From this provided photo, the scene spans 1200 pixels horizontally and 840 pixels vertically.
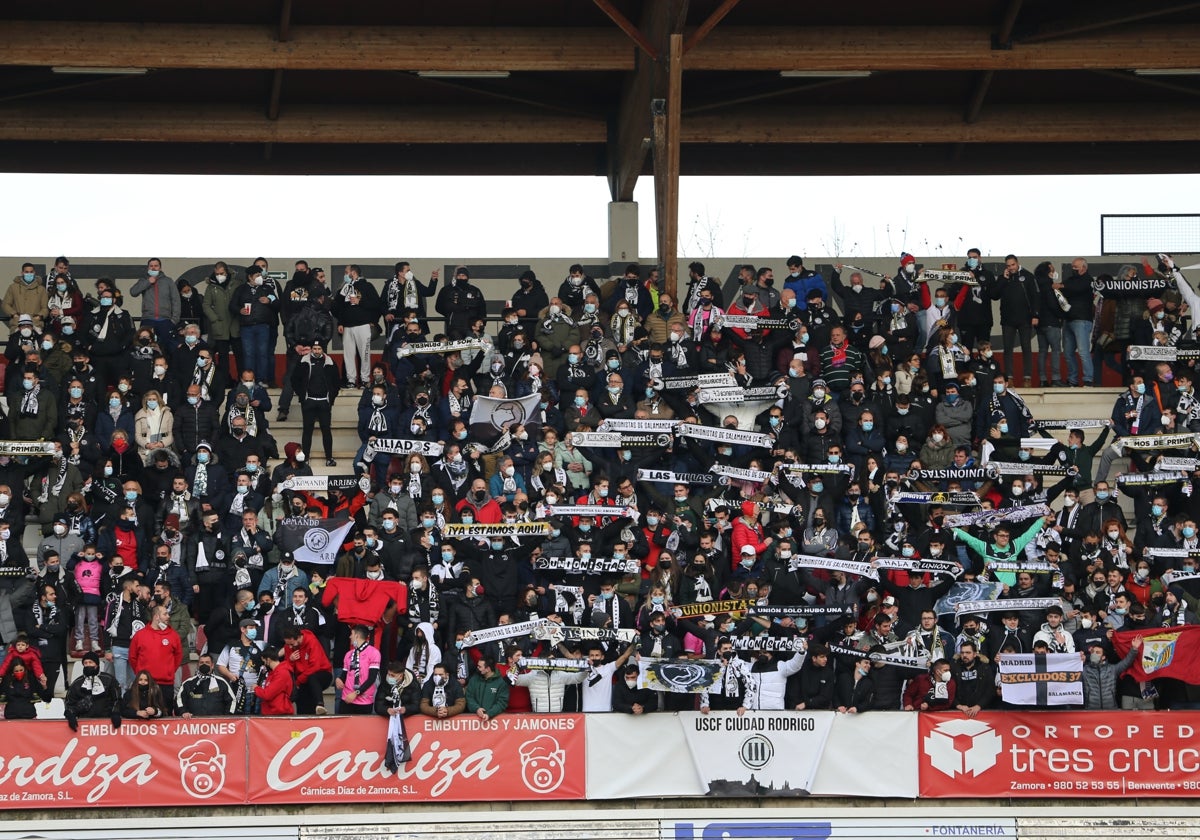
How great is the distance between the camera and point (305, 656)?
16.9 metres

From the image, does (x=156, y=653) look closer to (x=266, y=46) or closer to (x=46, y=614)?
(x=46, y=614)

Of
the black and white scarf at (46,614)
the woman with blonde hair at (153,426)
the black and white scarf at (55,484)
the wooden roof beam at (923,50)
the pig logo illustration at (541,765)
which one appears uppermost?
the wooden roof beam at (923,50)

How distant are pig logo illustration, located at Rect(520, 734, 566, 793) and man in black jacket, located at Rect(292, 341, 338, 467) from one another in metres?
5.39

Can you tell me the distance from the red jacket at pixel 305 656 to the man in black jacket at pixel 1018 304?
10.1 metres

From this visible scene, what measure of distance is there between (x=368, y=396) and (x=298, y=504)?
1923mm

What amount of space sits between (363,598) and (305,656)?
802 mm

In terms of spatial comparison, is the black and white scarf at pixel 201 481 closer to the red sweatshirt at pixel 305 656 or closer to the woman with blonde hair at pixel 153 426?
the woman with blonde hair at pixel 153 426

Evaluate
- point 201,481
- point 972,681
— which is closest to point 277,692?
point 201,481

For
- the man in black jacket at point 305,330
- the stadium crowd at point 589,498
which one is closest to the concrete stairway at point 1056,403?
the stadium crowd at point 589,498

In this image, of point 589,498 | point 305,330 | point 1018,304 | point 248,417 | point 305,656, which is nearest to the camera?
point 305,656

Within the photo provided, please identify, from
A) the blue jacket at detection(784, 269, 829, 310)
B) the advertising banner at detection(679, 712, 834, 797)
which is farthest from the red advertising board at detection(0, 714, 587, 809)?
the blue jacket at detection(784, 269, 829, 310)

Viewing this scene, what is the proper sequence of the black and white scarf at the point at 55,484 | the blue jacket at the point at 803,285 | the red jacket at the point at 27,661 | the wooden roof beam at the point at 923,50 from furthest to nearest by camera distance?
the wooden roof beam at the point at 923,50 → the blue jacket at the point at 803,285 → the black and white scarf at the point at 55,484 → the red jacket at the point at 27,661

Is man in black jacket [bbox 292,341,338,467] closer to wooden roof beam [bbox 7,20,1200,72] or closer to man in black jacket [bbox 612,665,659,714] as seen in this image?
wooden roof beam [bbox 7,20,1200,72]

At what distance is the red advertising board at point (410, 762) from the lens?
16.4m
